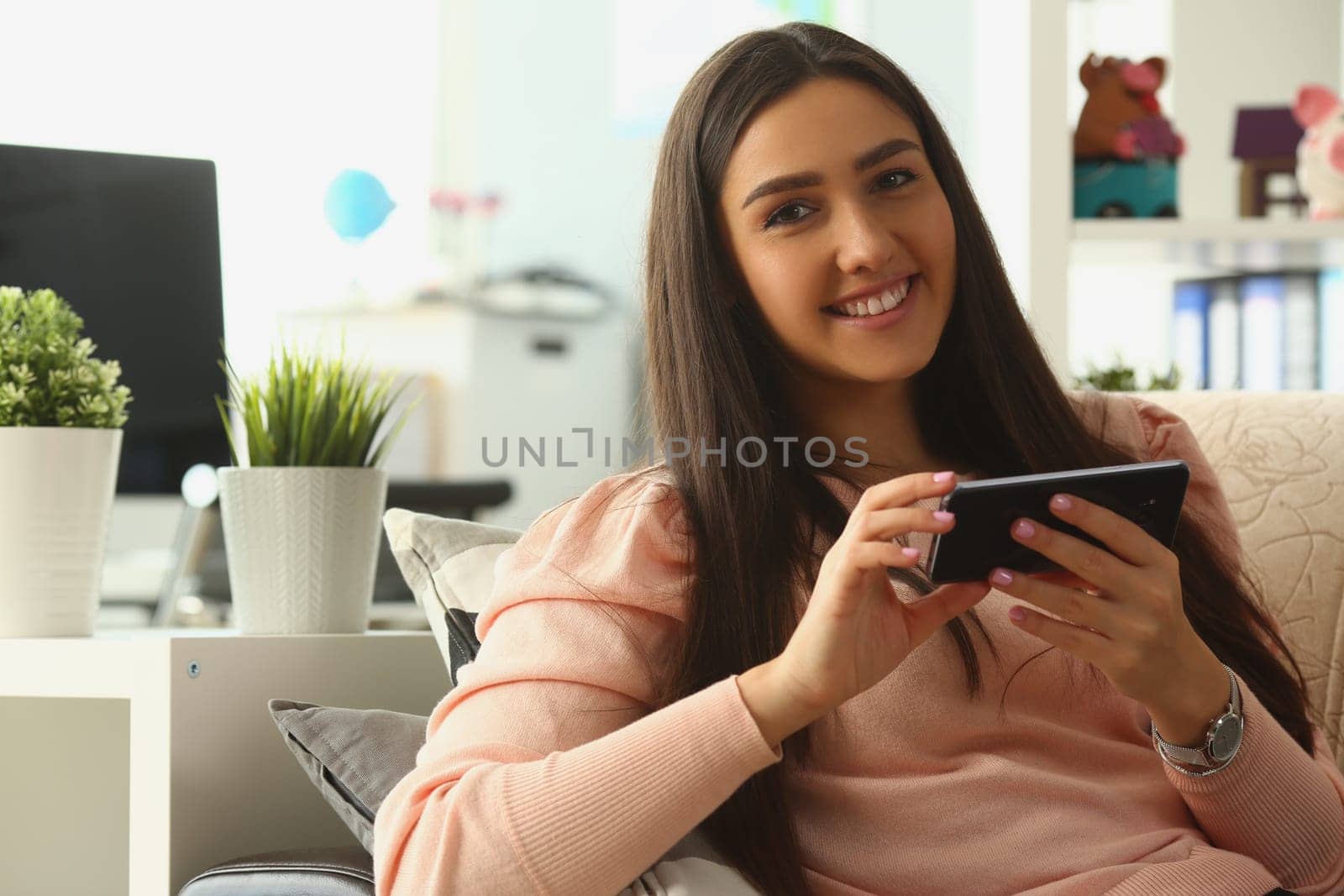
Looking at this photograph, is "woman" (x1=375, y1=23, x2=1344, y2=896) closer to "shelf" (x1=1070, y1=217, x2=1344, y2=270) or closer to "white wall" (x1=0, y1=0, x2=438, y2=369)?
"shelf" (x1=1070, y1=217, x2=1344, y2=270)

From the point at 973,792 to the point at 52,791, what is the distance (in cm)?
104

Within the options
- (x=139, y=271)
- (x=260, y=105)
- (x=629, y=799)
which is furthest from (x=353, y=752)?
(x=260, y=105)

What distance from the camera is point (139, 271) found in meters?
1.62

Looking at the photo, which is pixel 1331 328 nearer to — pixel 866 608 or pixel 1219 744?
pixel 1219 744

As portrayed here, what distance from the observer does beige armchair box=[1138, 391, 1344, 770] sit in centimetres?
149

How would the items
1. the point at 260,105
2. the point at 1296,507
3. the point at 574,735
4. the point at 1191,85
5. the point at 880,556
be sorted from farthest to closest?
the point at 260,105
the point at 1191,85
the point at 1296,507
the point at 574,735
the point at 880,556

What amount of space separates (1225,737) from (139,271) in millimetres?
1222

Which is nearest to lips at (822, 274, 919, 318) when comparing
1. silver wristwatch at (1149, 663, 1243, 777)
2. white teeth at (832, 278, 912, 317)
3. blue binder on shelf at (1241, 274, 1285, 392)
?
white teeth at (832, 278, 912, 317)

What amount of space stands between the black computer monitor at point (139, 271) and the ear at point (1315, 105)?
5.26 ft

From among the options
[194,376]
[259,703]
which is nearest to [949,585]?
[259,703]

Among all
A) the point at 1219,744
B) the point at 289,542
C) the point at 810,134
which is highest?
the point at 810,134

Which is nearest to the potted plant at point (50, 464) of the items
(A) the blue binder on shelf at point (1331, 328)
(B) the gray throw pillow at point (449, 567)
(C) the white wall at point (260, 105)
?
(B) the gray throw pillow at point (449, 567)

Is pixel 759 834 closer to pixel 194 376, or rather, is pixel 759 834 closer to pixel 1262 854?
pixel 1262 854

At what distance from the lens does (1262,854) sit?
1076 millimetres
